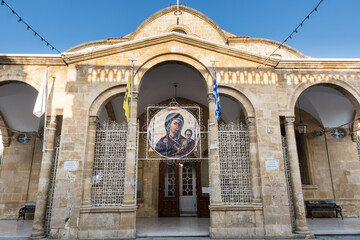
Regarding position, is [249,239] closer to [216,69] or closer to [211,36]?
[216,69]

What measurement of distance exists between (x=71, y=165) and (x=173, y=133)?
305 cm

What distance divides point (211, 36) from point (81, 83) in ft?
26.6

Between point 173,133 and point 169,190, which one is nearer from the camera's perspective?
point 173,133

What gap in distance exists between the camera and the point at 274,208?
669 centimetres

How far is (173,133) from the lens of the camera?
7.48 m

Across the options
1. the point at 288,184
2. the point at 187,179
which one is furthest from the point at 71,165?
the point at 288,184

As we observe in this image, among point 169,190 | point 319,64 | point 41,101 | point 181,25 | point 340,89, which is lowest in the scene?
point 169,190

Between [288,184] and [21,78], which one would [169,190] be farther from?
[21,78]

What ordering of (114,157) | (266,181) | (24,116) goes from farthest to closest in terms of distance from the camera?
→ (24,116), (114,157), (266,181)

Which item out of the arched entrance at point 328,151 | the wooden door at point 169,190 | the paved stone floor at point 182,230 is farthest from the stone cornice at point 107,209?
the arched entrance at point 328,151

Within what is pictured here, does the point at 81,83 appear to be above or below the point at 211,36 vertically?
below

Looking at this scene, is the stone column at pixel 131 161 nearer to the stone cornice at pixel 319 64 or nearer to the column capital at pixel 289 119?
the column capital at pixel 289 119

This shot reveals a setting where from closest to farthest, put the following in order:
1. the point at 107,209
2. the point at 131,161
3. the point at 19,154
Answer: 1. the point at 107,209
2. the point at 131,161
3. the point at 19,154

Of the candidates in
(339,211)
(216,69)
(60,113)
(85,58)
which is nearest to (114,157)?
(60,113)
